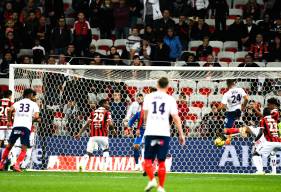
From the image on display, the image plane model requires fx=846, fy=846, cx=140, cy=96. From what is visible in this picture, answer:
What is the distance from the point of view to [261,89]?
71.7 ft

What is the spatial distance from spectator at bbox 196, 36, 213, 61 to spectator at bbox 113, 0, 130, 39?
3.03 meters

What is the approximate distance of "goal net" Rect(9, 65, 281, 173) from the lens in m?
21.3

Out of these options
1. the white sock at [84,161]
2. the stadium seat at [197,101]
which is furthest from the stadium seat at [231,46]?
the white sock at [84,161]

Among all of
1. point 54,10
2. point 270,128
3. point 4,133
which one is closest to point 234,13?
point 54,10

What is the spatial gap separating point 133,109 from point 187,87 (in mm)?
1609

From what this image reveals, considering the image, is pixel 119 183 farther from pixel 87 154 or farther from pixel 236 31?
pixel 236 31

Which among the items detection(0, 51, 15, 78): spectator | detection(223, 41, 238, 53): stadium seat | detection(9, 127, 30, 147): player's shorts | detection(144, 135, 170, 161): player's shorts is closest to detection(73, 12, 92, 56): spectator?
detection(0, 51, 15, 78): spectator

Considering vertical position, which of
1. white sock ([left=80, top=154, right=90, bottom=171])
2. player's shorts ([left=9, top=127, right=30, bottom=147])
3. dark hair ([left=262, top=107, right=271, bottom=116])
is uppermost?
dark hair ([left=262, top=107, right=271, bottom=116])

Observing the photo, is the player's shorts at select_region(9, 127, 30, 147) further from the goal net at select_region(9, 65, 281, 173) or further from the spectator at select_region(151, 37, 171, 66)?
the spectator at select_region(151, 37, 171, 66)

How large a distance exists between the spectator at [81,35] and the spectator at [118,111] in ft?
11.0

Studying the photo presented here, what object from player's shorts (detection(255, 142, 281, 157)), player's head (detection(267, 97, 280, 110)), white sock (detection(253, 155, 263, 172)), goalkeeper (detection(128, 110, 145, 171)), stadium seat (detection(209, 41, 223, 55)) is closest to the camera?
goalkeeper (detection(128, 110, 145, 171))

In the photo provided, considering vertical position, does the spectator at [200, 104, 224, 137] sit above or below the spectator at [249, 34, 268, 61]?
below

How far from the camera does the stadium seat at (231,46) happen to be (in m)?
25.8

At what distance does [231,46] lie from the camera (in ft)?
84.9
